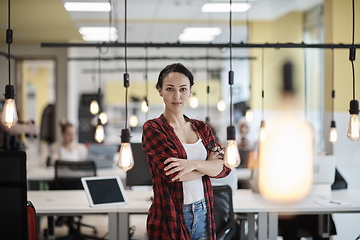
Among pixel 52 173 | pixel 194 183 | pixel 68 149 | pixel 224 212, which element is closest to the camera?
pixel 194 183

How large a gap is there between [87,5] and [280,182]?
408 cm

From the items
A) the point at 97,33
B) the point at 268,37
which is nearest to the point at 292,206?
the point at 268,37

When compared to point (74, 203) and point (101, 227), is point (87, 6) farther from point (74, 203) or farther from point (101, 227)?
point (74, 203)

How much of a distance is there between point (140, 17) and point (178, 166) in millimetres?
5657

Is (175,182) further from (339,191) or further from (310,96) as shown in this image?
(310,96)

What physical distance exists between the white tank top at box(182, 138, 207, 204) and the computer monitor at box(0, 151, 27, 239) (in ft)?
2.77

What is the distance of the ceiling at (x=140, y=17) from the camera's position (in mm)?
6289

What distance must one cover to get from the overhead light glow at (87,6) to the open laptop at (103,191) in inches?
134

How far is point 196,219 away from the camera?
208cm

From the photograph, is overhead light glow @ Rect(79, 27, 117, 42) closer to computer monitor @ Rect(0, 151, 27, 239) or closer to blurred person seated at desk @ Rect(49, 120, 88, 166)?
blurred person seated at desk @ Rect(49, 120, 88, 166)

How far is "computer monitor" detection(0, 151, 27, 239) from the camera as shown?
4.89 ft

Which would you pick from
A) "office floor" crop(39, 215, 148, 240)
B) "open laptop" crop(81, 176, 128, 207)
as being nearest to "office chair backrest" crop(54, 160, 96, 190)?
"office floor" crop(39, 215, 148, 240)

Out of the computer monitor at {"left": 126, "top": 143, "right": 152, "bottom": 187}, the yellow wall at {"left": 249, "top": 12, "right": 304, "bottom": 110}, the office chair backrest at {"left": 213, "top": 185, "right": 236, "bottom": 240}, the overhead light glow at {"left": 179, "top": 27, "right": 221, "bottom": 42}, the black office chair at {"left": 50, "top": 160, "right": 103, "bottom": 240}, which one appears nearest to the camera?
the office chair backrest at {"left": 213, "top": 185, "right": 236, "bottom": 240}

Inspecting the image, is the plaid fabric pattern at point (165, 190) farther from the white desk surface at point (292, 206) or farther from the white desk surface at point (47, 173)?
the white desk surface at point (47, 173)
